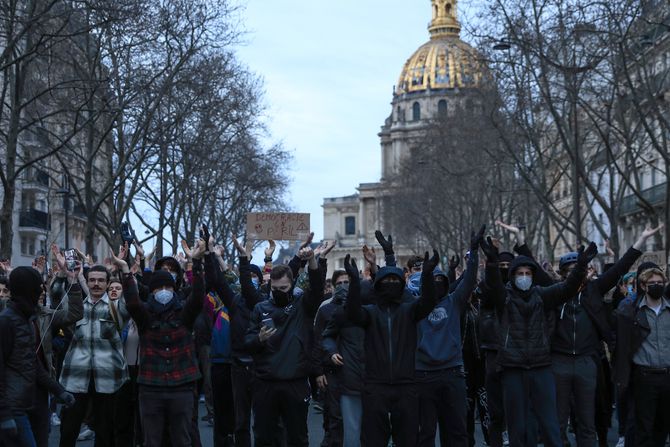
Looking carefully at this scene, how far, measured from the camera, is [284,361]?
899cm

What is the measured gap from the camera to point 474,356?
12.4m

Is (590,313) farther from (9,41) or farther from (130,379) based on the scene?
(9,41)

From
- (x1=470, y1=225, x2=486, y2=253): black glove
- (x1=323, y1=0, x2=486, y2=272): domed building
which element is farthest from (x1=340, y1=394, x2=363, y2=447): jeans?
(x1=323, y1=0, x2=486, y2=272): domed building

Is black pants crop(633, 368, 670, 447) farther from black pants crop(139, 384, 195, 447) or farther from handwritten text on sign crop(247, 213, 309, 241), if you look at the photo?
handwritten text on sign crop(247, 213, 309, 241)

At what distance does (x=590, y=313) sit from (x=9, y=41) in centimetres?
1144

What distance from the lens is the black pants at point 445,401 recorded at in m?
9.05

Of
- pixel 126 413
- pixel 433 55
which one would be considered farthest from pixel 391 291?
pixel 433 55

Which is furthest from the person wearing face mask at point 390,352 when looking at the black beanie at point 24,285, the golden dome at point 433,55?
the golden dome at point 433,55

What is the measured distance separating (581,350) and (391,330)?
7.59 ft

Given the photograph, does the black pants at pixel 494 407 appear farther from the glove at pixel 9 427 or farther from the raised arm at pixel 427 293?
the glove at pixel 9 427

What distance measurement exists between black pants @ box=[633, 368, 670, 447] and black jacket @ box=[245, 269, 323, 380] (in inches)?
118

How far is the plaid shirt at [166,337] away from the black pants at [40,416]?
815 mm

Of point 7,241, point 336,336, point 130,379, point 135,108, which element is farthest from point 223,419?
point 135,108

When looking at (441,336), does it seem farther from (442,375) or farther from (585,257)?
(585,257)
